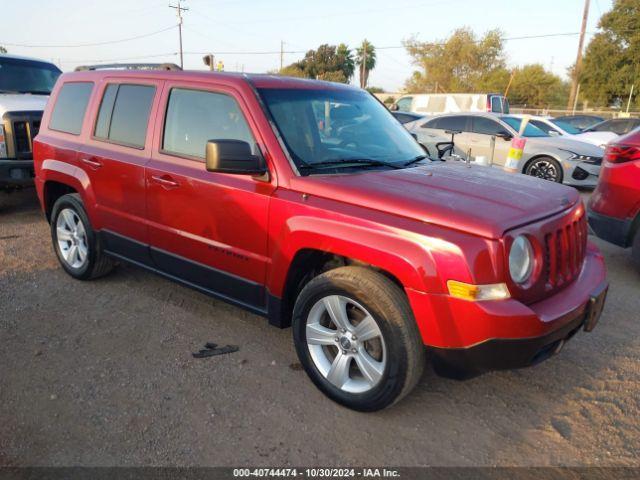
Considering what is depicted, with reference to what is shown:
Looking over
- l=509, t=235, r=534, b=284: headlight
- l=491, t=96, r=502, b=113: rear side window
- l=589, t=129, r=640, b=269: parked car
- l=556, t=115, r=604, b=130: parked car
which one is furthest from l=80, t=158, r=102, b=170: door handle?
l=556, t=115, r=604, b=130: parked car

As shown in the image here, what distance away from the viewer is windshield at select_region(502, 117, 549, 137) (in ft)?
34.6

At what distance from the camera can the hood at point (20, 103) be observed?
269 inches

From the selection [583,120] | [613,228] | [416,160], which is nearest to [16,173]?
[416,160]

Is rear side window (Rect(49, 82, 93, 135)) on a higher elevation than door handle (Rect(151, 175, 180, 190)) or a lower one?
higher

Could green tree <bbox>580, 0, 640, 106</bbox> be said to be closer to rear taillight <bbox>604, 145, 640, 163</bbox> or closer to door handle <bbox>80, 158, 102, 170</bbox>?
rear taillight <bbox>604, 145, 640, 163</bbox>

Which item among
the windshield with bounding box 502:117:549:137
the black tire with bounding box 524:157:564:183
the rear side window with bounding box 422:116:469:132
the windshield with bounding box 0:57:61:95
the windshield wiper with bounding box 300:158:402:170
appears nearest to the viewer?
the windshield wiper with bounding box 300:158:402:170

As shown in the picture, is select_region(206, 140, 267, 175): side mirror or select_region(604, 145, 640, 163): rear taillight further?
select_region(604, 145, 640, 163): rear taillight

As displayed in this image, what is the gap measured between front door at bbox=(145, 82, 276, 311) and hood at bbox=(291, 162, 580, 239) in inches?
19.2

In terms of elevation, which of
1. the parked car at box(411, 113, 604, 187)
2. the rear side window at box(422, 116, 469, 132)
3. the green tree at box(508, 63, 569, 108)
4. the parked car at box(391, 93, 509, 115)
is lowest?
the parked car at box(411, 113, 604, 187)

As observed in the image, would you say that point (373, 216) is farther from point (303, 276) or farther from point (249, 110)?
point (249, 110)

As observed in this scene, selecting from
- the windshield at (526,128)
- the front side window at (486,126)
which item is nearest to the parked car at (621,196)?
the windshield at (526,128)

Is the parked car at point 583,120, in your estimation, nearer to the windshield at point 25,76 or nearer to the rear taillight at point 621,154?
the rear taillight at point 621,154

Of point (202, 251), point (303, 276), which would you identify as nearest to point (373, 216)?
point (303, 276)

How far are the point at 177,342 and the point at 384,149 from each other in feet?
6.67
